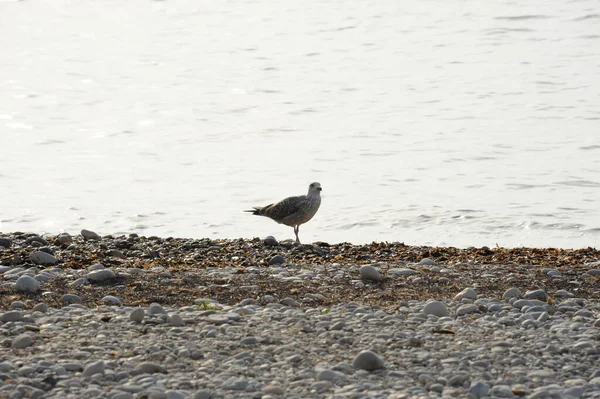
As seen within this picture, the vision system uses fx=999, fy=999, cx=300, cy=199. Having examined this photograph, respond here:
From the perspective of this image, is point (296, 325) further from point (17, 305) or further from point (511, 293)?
point (17, 305)

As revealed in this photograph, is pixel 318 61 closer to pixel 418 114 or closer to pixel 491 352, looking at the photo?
pixel 418 114

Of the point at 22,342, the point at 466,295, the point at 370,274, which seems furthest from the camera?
the point at 370,274

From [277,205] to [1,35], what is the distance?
3054cm

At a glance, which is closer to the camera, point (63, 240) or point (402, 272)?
point (402, 272)

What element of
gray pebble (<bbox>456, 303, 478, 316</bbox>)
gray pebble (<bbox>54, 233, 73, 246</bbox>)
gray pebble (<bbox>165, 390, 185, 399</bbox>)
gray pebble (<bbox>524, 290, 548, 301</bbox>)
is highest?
gray pebble (<bbox>54, 233, 73, 246</bbox>)

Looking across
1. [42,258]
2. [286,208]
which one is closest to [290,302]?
[42,258]

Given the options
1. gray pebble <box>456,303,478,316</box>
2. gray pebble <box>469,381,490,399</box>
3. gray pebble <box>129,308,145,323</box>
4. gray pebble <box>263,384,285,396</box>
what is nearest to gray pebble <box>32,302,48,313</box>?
gray pebble <box>129,308,145,323</box>

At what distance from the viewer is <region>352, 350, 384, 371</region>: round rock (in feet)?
20.6

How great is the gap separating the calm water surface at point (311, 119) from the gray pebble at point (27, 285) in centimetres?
616

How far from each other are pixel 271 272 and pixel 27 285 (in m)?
2.27

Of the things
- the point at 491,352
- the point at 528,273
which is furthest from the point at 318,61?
the point at 491,352

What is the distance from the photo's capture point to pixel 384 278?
9188mm

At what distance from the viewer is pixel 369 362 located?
20.6ft

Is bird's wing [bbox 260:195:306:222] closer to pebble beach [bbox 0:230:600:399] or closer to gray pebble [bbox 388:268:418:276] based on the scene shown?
pebble beach [bbox 0:230:600:399]
